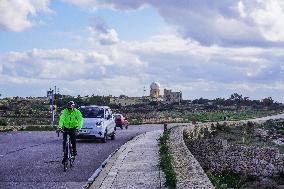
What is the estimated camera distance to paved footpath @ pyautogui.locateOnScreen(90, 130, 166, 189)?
13.7m

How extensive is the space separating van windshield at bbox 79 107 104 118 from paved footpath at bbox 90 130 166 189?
935 centimetres

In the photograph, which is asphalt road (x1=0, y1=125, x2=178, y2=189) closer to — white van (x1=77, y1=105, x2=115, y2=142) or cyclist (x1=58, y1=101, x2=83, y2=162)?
cyclist (x1=58, y1=101, x2=83, y2=162)

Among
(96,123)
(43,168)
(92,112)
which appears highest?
(92,112)

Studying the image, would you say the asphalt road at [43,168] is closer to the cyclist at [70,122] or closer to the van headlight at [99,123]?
the cyclist at [70,122]

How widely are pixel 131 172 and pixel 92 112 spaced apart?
1615 centimetres

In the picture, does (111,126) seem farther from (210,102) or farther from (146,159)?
(210,102)

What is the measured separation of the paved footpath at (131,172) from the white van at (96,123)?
26.2 ft

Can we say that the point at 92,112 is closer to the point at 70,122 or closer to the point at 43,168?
the point at 70,122

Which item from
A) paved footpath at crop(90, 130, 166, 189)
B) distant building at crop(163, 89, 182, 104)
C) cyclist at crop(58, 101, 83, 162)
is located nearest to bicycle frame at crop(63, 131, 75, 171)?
cyclist at crop(58, 101, 83, 162)

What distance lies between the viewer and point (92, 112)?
32.1 m

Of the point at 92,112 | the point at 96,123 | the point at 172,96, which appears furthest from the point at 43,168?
the point at 172,96

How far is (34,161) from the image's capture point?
63.7 feet

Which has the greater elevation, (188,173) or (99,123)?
(99,123)

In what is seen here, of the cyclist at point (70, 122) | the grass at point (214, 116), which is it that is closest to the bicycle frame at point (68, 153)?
the cyclist at point (70, 122)
